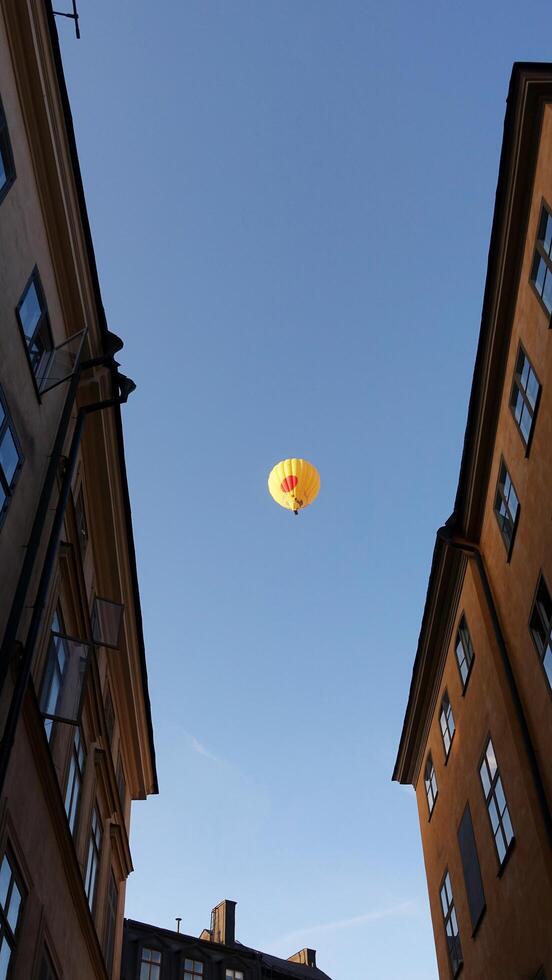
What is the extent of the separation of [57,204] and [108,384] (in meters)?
3.77

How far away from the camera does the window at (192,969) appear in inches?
1505

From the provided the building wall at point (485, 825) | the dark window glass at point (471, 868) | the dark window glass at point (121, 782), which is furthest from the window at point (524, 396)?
the dark window glass at point (121, 782)

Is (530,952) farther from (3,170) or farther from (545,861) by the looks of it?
(3,170)

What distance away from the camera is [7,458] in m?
11.7

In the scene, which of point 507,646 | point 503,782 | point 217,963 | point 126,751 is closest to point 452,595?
point 507,646

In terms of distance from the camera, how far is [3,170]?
12023 mm

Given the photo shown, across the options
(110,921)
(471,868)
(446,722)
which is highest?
(446,722)

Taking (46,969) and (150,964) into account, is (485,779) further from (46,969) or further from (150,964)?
(150,964)

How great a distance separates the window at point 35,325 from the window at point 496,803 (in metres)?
12.0

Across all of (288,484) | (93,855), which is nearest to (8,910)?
(93,855)

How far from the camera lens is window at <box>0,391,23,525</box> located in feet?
37.6

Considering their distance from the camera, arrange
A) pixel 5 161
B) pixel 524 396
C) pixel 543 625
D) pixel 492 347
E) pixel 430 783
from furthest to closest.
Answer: pixel 430 783 < pixel 492 347 < pixel 524 396 < pixel 543 625 < pixel 5 161

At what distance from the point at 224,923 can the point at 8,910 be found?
3925 centimetres

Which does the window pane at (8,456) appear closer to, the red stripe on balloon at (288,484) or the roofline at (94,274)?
the roofline at (94,274)
